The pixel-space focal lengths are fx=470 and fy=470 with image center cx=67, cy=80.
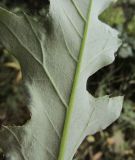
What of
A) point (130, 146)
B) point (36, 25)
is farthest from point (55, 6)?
point (130, 146)

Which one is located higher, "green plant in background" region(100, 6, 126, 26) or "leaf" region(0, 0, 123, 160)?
"leaf" region(0, 0, 123, 160)

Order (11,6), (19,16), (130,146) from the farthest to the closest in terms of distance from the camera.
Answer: (130,146) < (11,6) < (19,16)

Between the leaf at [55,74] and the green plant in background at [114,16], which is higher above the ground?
the leaf at [55,74]

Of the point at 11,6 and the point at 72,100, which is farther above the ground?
the point at 72,100

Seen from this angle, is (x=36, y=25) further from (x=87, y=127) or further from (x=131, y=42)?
(x=131, y=42)

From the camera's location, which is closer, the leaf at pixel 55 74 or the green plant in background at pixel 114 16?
the leaf at pixel 55 74

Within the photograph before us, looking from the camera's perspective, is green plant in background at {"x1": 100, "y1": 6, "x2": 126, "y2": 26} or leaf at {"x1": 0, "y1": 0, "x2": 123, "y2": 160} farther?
green plant in background at {"x1": 100, "y1": 6, "x2": 126, "y2": 26}

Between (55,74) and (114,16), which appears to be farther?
(114,16)

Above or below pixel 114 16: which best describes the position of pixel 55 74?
above
